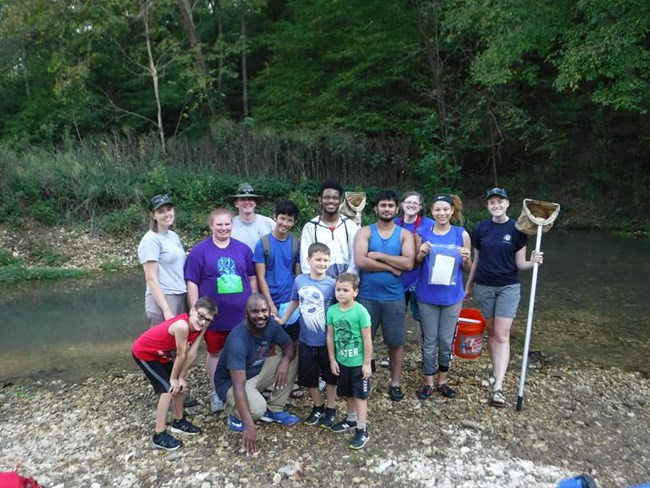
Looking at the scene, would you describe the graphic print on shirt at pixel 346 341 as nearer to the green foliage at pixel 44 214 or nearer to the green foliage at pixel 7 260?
the green foliage at pixel 7 260

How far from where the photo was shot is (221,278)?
401 cm

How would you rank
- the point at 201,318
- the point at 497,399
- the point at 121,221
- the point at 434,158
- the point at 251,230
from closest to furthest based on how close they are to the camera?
1. the point at 201,318
2. the point at 497,399
3. the point at 251,230
4. the point at 121,221
5. the point at 434,158

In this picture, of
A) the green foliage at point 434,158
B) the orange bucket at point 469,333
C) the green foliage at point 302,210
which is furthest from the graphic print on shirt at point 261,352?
the green foliage at point 434,158

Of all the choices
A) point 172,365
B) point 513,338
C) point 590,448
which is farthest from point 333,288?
point 513,338

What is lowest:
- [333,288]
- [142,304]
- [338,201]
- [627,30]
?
[142,304]

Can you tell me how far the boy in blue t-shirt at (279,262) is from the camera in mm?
4188

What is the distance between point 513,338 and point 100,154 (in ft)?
40.2

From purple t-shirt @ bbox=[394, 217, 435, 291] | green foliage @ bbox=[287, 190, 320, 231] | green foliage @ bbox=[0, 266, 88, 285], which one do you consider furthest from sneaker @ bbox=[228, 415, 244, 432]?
green foliage @ bbox=[287, 190, 320, 231]

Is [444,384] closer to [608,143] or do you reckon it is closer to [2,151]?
[2,151]

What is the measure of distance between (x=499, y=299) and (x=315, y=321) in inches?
67.7

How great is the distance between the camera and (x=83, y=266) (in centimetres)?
1067

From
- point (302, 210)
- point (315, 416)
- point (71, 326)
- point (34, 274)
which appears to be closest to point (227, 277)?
point (315, 416)

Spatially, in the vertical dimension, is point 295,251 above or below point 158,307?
above

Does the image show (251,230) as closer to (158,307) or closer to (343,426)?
(158,307)
